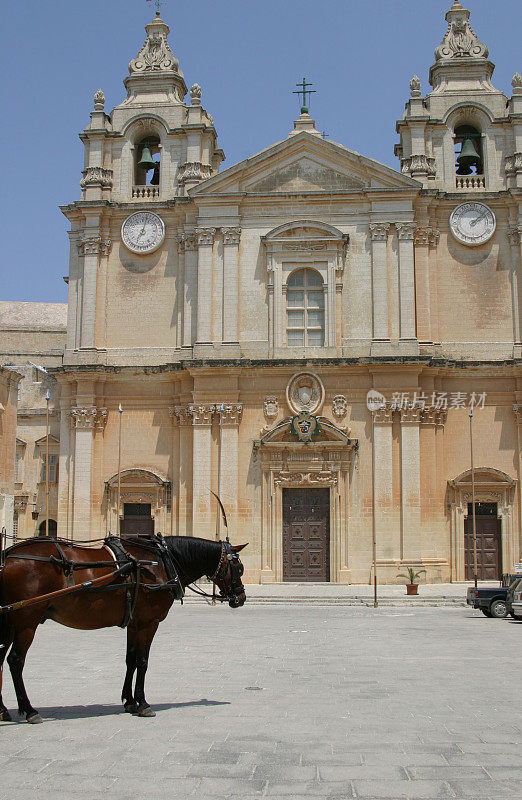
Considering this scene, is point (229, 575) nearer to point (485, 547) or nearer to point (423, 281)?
point (485, 547)

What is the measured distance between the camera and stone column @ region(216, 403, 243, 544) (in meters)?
34.2

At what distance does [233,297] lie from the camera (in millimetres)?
35625

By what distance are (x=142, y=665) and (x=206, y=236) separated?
27.2m

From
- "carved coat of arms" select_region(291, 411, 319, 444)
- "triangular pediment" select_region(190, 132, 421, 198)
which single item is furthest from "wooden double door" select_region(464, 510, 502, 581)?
"triangular pediment" select_region(190, 132, 421, 198)

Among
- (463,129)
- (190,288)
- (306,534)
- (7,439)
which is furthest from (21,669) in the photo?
(463,129)

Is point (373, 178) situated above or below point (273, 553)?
above

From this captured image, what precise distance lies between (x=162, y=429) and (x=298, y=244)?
30.5 ft

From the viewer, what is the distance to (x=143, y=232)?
37375 millimetres

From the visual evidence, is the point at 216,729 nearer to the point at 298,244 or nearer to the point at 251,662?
the point at 251,662

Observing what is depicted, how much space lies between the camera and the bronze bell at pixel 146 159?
38094mm

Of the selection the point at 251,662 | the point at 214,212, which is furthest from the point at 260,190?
the point at 251,662

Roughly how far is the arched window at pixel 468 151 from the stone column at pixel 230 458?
46.2 ft

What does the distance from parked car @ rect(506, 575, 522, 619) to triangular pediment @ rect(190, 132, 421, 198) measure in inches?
709

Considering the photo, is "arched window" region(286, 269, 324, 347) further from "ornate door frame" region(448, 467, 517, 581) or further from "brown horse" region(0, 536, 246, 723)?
"brown horse" region(0, 536, 246, 723)
